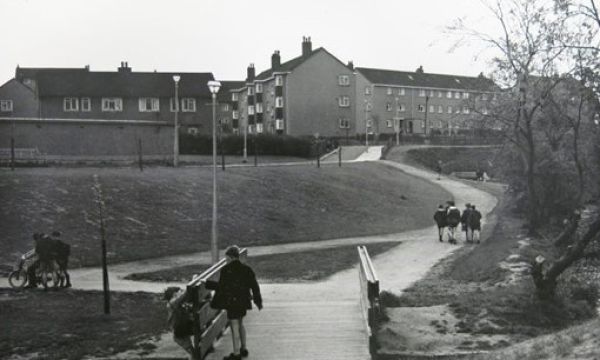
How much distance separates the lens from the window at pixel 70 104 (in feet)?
249

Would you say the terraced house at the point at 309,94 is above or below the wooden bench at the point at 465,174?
above

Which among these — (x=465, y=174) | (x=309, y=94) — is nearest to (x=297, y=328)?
(x=465, y=174)

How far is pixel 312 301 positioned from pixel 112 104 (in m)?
66.5

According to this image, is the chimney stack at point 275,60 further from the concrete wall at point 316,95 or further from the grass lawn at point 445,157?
the grass lawn at point 445,157

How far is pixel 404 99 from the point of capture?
98.5 m

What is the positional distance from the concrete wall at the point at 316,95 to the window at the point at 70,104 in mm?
23168

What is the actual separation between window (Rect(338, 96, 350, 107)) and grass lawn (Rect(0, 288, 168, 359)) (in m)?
66.3

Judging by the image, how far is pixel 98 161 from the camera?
4419 cm

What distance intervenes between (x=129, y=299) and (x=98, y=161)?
28929mm

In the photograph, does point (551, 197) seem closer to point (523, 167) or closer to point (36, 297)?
Answer: point (523, 167)

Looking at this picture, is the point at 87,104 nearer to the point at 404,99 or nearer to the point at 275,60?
the point at 275,60

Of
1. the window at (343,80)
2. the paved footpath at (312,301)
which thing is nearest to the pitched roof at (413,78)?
the window at (343,80)

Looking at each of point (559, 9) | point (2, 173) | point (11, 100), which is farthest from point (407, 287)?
point (11, 100)

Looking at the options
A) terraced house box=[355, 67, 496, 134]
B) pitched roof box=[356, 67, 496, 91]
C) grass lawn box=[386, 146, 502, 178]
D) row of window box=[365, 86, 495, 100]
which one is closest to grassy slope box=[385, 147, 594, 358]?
grass lawn box=[386, 146, 502, 178]
